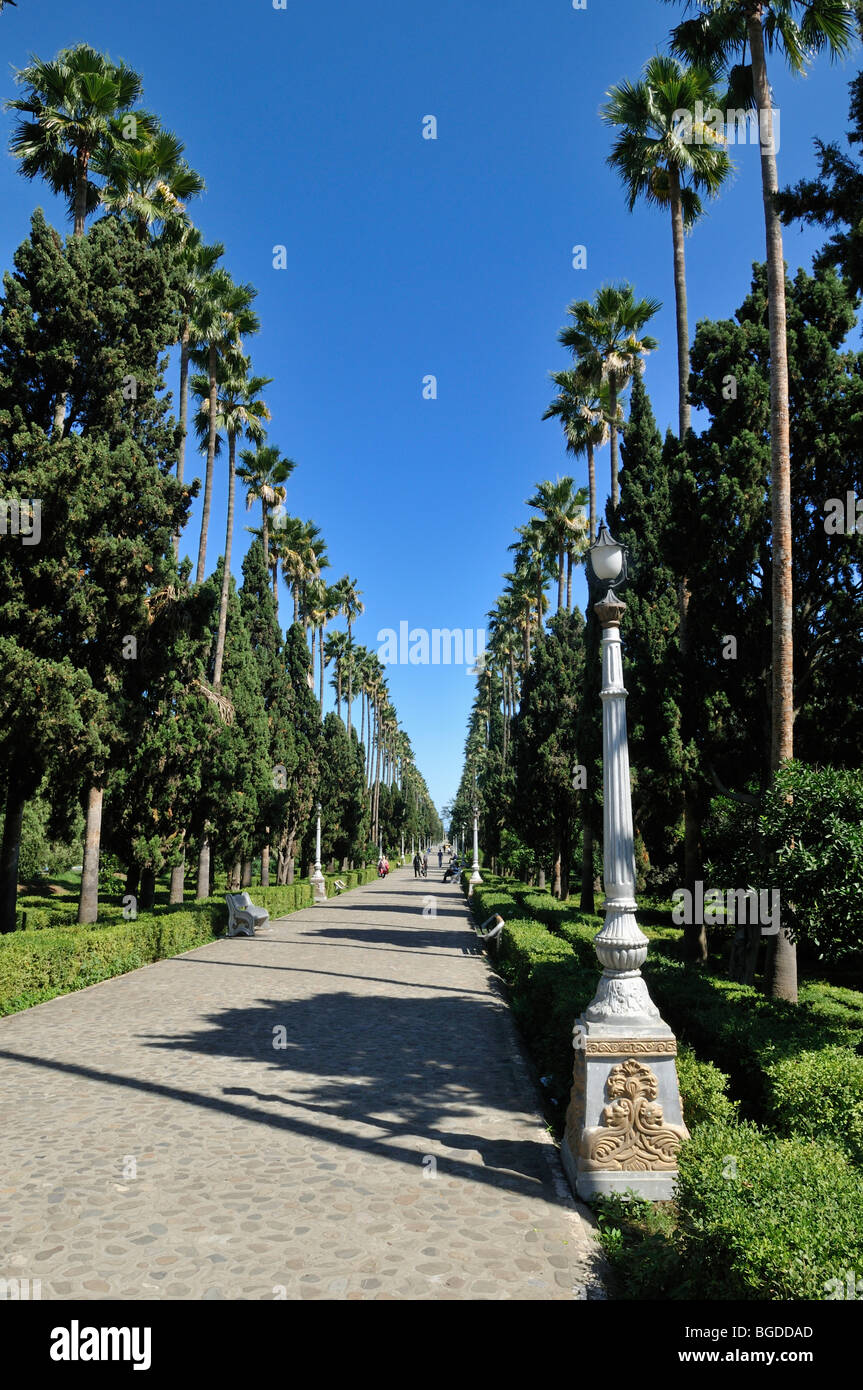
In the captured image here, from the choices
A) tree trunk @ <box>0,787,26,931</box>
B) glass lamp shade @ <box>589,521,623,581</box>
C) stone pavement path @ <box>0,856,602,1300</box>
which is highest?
glass lamp shade @ <box>589,521,623,581</box>

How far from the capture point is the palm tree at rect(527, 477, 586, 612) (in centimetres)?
3155

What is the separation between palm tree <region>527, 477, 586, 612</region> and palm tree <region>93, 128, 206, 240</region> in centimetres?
1677

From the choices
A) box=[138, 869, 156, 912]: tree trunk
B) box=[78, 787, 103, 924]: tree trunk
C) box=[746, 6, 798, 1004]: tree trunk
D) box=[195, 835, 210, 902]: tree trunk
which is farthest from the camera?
box=[195, 835, 210, 902]: tree trunk

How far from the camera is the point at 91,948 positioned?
13766 millimetres

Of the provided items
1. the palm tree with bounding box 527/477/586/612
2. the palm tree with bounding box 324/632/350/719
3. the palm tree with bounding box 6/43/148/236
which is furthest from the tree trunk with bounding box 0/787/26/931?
the palm tree with bounding box 324/632/350/719

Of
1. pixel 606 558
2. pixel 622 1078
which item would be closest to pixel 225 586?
pixel 606 558

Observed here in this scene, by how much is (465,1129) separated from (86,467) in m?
12.4

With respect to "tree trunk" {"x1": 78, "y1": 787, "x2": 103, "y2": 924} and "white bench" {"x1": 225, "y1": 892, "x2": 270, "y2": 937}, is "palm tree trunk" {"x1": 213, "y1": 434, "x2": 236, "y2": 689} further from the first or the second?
"tree trunk" {"x1": 78, "y1": 787, "x2": 103, "y2": 924}

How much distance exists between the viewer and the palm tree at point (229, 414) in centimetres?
2362

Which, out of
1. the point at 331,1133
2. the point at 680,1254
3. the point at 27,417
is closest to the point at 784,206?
the point at 680,1254

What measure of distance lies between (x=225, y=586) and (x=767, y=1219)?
Result: 21.9 meters
